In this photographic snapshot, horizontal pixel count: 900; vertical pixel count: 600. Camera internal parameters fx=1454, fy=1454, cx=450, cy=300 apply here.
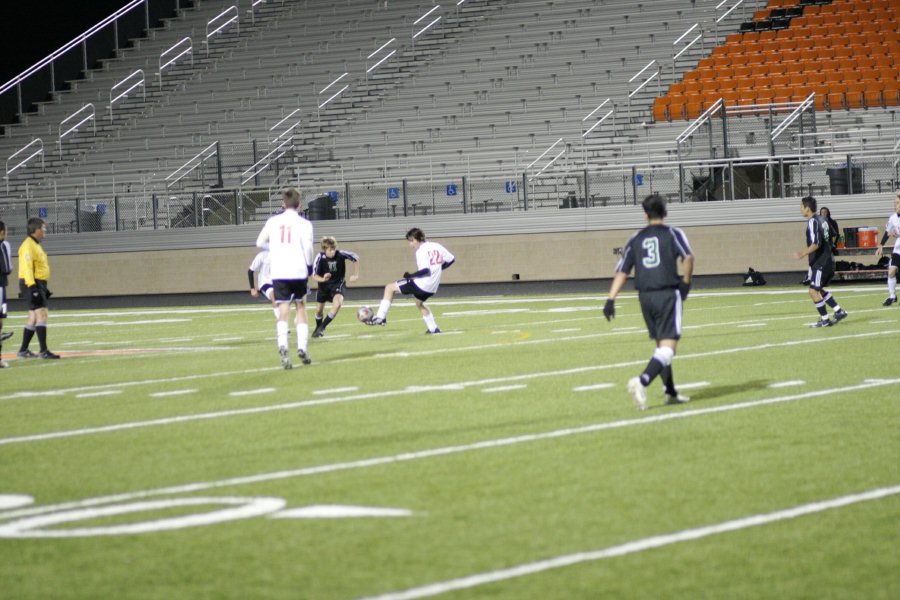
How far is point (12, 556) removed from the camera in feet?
20.6

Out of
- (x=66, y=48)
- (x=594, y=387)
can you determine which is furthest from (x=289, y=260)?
(x=66, y=48)

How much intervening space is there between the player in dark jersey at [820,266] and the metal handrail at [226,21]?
33739 millimetres

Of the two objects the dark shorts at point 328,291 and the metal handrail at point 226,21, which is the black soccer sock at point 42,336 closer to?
the dark shorts at point 328,291

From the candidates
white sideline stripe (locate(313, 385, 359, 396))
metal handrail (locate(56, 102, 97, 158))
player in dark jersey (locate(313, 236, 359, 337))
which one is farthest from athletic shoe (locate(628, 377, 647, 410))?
metal handrail (locate(56, 102, 97, 158))

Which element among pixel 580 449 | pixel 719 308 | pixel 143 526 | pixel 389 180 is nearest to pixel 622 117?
pixel 389 180

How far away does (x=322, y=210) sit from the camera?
37781 mm

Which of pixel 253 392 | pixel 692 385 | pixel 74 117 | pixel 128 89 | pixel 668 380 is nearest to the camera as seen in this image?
pixel 668 380

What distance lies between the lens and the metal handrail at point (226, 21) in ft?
168

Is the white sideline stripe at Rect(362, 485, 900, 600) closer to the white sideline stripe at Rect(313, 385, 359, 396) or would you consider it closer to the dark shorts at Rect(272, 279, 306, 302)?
the white sideline stripe at Rect(313, 385, 359, 396)

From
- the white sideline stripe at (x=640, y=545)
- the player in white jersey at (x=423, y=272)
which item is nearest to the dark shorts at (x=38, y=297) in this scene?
the player in white jersey at (x=423, y=272)

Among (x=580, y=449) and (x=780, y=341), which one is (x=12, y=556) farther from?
(x=780, y=341)

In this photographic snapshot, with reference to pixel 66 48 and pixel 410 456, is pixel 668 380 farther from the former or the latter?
pixel 66 48

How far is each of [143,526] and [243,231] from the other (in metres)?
31.9

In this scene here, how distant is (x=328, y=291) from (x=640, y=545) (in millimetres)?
17545
